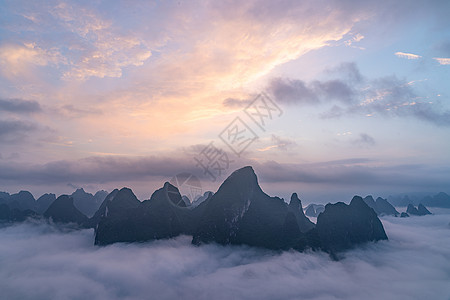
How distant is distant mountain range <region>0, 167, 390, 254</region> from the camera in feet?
289

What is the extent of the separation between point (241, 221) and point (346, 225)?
4484cm

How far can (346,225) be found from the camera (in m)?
101

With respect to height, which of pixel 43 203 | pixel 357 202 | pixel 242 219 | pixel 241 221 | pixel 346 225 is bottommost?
pixel 346 225

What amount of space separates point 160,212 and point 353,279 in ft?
245

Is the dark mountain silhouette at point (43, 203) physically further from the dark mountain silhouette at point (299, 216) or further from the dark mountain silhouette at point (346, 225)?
the dark mountain silhouette at point (346, 225)

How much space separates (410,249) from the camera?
11869cm

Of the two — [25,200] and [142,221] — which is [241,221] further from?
[25,200]

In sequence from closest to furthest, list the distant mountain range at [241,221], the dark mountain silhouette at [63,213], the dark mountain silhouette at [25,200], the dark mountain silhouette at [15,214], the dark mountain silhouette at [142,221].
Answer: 1. the distant mountain range at [241,221]
2. the dark mountain silhouette at [142,221]
3. the dark mountain silhouette at [63,213]
4. the dark mountain silhouette at [15,214]
5. the dark mountain silhouette at [25,200]

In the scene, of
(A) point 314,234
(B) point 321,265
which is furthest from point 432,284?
(A) point 314,234

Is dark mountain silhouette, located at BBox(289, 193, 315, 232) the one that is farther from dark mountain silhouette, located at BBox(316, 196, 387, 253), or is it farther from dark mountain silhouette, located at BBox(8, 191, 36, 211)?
dark mountain silhouette, located at BBox(8, 191, 36, 211)

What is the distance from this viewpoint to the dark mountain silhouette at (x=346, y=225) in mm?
96938

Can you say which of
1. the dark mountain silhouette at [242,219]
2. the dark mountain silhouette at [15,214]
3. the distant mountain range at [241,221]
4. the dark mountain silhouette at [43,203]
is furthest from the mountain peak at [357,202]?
the dark mountain silhouette at [43,203]

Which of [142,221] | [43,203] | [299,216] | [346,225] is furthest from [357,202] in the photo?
[43,203]

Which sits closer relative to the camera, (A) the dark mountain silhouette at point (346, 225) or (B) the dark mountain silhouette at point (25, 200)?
(A) the dark mountain silhouette at point (346, 225)
